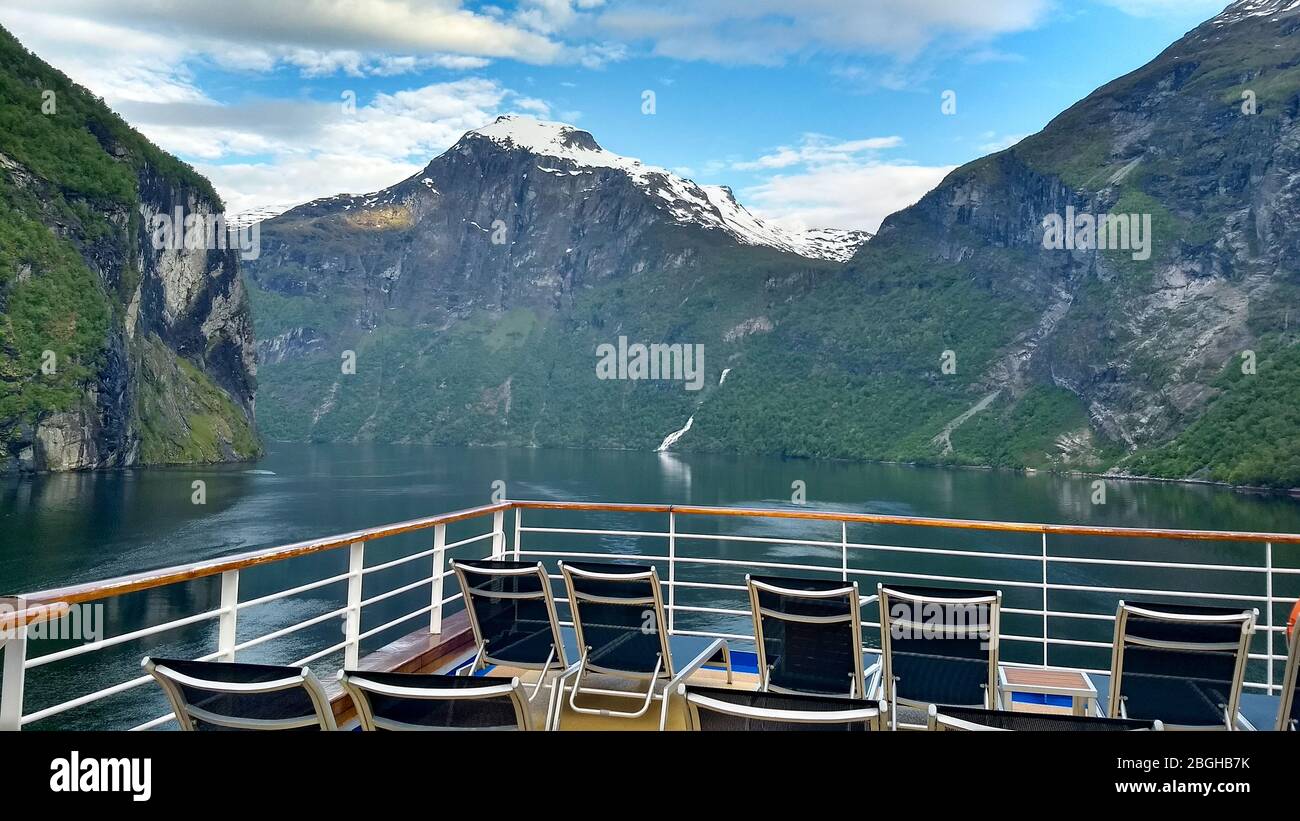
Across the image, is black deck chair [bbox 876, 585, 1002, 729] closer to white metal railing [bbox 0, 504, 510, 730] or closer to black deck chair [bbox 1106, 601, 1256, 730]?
black deck chair [bbox 1106, 601, 1256, 730]

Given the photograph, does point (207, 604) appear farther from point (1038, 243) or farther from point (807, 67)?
point (1038, 243)

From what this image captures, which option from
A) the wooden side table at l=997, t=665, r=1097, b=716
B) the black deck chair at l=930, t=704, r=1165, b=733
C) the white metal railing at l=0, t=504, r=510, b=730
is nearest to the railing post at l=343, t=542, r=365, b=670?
the white metal railing at l=0, t=504, r=510, b=730

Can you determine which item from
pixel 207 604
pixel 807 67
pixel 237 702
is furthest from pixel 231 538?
pixel 807 67

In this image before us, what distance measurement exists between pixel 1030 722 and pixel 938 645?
5.55ft

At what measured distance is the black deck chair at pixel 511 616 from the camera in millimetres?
4148

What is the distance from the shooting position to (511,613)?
425 cm

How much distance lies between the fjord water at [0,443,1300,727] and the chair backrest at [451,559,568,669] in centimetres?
297

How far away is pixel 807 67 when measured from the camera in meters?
55.0

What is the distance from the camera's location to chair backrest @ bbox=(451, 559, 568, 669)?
414cm

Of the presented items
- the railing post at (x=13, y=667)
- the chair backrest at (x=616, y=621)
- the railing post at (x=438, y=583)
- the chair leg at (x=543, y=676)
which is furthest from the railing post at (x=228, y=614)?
the railing post at (x=438, y=583)

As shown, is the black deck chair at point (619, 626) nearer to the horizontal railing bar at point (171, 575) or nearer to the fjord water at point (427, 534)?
the horizontal railing bar at point (171, 575)

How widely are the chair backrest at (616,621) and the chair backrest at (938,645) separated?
1.02 m
